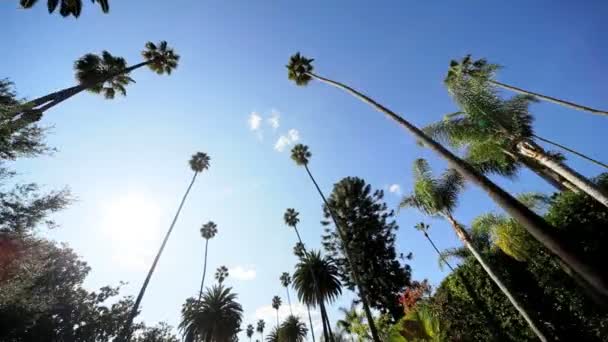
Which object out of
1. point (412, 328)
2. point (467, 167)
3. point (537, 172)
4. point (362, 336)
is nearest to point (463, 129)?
point (537, 172)

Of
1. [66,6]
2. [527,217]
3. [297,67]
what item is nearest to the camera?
[527,217]

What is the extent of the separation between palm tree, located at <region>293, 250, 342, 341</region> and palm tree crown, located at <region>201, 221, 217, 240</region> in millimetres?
17426

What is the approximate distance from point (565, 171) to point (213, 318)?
33.7 meters

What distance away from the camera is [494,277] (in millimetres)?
12273

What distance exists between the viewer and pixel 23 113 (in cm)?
1216

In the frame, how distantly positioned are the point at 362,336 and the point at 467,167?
26.8m

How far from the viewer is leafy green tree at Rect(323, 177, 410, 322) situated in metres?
28.5

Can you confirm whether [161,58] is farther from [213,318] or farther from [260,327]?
[260,327]

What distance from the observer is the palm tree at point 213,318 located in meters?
30.9

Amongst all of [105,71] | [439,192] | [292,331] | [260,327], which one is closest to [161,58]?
[105,71]

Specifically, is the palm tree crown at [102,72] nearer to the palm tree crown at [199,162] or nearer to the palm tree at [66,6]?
the palm tree at [66,6]

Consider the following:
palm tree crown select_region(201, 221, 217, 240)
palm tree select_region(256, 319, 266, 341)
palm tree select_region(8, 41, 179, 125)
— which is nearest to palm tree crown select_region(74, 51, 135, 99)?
palm tree select_region(8, 41, 179, 125)

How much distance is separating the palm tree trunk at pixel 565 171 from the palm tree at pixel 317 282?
22.7 meters

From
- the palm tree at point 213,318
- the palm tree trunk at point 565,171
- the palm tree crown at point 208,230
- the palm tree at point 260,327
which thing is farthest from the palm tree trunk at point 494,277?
the palm tree at point 260,327
